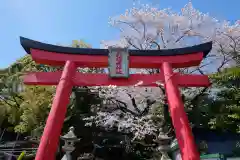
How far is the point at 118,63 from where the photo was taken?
962 centimetres

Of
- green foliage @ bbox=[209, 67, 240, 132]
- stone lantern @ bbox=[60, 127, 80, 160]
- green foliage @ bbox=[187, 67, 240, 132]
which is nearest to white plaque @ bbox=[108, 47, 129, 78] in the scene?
stone lantern @ bbox=[60, 127, 80, 160]

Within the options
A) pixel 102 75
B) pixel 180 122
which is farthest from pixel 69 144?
pixel 180 122

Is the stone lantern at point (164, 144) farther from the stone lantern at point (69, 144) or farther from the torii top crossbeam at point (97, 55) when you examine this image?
the torii top crossbeam at point (97, 55)

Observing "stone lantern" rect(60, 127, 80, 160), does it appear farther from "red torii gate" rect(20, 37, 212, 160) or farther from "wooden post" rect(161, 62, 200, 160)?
"wooden post" rect(161, 62, 200, 160)

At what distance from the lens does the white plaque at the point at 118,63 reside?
30.7 feet

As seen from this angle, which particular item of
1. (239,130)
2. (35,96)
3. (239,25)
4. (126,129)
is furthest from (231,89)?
(35,96)

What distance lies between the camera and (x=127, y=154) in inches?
488

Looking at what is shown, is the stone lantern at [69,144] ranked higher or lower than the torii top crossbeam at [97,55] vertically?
lower

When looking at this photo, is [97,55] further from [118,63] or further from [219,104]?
[219,104]

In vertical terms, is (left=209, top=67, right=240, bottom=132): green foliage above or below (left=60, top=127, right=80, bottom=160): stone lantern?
above

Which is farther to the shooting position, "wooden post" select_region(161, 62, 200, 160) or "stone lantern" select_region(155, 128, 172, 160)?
"stone lantern" select_region(155, 128, 172, 160)

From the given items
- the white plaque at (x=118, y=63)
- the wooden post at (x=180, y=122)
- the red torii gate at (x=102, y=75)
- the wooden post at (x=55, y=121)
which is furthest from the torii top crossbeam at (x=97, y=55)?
the wooden post at (x=180, y=122)

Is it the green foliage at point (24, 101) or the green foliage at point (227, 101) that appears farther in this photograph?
the green foliage at point (24, 101)

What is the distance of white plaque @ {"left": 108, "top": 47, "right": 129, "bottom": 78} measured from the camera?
30.7ft
